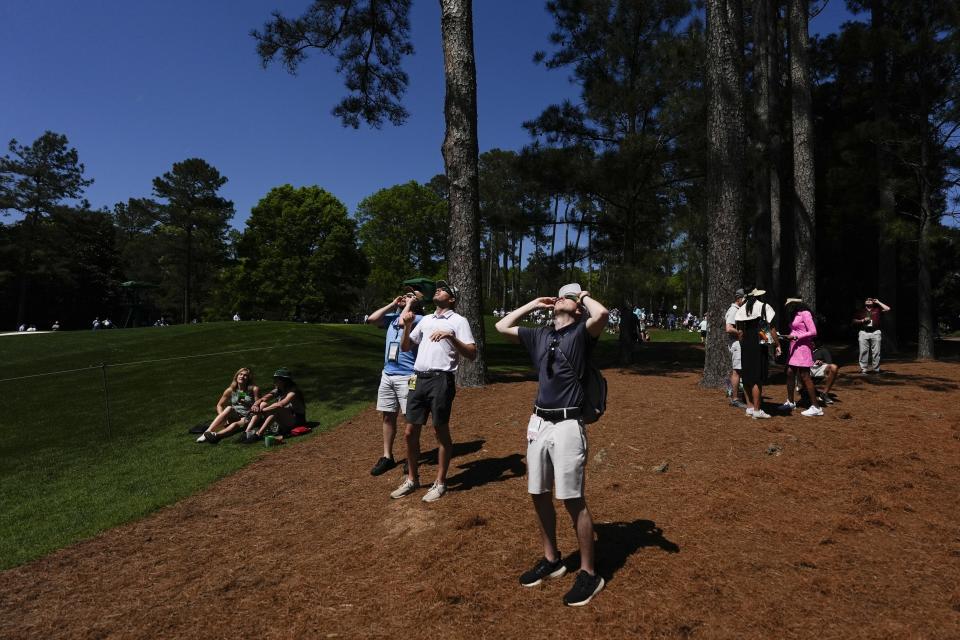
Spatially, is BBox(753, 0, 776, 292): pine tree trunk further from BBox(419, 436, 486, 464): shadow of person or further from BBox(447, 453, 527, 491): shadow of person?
BBox(447, 453, 527, 491): shadow of person

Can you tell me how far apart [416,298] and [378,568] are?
2.85 m

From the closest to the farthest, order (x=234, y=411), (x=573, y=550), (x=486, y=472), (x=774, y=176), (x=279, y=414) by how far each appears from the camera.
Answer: (x=573, y=550) < (x=486, y=472) < (x=279, y=414) < (x=234, y=411) < (x=774, y=176)

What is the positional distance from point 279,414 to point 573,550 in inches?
247

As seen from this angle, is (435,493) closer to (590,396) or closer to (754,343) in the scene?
(590,396)

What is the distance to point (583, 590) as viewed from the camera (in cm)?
354

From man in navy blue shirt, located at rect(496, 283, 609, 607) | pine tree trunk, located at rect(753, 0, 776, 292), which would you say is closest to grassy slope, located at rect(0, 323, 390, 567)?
man in navy blue shirt, located at rect(496, 283, 609, 607)

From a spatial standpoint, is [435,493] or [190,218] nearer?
[435,493]

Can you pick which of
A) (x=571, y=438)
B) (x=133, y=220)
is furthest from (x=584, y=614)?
(x=133, y=220)

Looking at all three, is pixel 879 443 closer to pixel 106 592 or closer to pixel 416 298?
pixel 416 298

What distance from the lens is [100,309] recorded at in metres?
52.3

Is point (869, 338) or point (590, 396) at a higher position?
point (869, 338)

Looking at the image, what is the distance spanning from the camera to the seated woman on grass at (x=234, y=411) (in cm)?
907

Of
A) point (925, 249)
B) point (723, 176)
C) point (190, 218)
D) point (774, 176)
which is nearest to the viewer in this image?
point (723, 176)

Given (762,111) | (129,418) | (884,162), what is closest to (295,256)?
(129,418)
